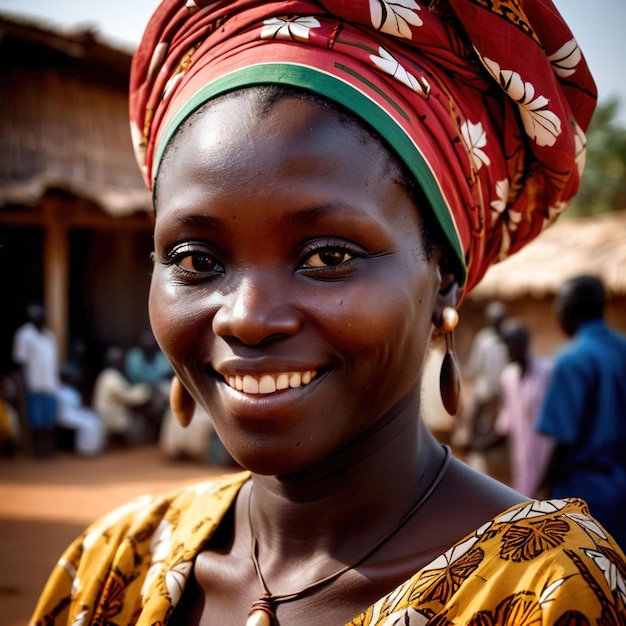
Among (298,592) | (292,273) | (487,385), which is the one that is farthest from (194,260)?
(487,385)

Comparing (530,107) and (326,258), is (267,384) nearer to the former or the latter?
(326,258)

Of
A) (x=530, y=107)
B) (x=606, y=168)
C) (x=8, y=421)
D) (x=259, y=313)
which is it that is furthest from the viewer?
(x=606, y=168)

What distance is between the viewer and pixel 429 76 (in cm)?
137

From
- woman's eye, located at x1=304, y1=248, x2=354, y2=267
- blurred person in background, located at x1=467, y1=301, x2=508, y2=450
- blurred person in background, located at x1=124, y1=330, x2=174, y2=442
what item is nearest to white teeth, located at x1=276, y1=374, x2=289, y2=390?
woman's eye, located at x1=304, y1=248, x2=354, y2=267

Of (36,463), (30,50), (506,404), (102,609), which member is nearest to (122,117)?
(30,50)

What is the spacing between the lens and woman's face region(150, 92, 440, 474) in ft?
3.93

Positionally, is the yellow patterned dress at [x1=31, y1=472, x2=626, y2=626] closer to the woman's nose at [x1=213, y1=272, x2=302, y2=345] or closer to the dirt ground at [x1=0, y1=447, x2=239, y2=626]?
the woman's nose at [x1=213, y1=272, x2=302, y2=345]

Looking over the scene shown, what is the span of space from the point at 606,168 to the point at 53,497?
2951 cm

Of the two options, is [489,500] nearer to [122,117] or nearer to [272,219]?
[272,219]

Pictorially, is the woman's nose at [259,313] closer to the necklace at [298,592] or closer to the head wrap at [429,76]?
the head wrap at [429,76]

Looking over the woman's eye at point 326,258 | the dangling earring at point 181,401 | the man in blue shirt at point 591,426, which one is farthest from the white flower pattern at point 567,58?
the man in blue shirt at point 591,426

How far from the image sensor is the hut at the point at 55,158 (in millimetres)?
10062

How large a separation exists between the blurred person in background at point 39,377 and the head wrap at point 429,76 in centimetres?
845

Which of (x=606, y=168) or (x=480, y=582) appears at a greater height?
(x=606, y=168)
